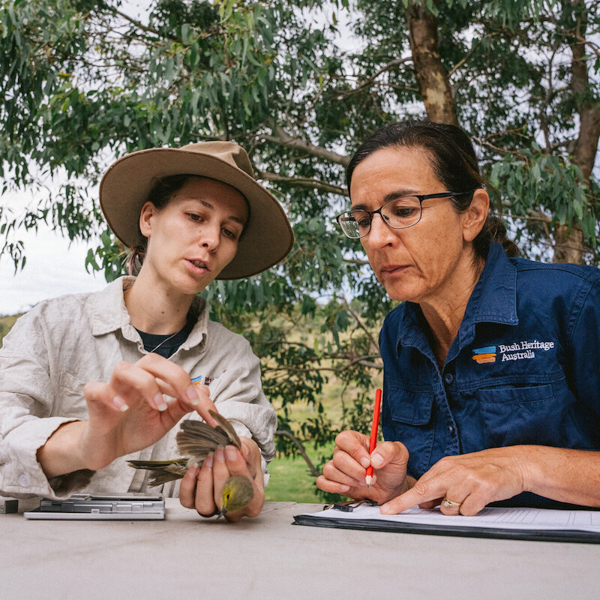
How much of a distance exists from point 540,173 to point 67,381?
302 centimetres

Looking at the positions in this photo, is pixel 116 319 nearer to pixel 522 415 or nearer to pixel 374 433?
pixel 374 433

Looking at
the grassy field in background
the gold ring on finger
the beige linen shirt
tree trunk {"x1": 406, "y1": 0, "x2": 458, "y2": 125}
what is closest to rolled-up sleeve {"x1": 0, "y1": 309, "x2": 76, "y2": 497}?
the beige linen shirt

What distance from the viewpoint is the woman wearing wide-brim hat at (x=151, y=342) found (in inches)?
46.9

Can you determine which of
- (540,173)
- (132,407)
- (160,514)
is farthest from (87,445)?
(540,173)

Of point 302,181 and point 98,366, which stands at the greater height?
point 302,181

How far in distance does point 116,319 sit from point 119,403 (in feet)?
2.30

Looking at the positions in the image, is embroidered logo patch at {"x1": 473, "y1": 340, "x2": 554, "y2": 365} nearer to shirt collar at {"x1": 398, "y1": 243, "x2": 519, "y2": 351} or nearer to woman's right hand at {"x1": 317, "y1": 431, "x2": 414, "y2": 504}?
shirt collar at {"x1": 398, "y1": 243, "x2": 519, "y2": 351}

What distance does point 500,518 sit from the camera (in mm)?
1195

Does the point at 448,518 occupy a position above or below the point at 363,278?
below

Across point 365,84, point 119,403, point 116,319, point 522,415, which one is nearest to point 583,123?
point 365,84

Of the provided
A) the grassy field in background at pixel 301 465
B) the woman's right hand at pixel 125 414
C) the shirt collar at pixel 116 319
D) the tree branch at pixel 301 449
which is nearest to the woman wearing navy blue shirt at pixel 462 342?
the woman's right hand at pixel 125 414

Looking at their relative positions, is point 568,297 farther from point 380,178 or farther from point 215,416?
point 215,416

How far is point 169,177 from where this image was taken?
183 centimetres

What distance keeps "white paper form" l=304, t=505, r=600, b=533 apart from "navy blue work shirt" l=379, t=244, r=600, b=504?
0.87 feet
